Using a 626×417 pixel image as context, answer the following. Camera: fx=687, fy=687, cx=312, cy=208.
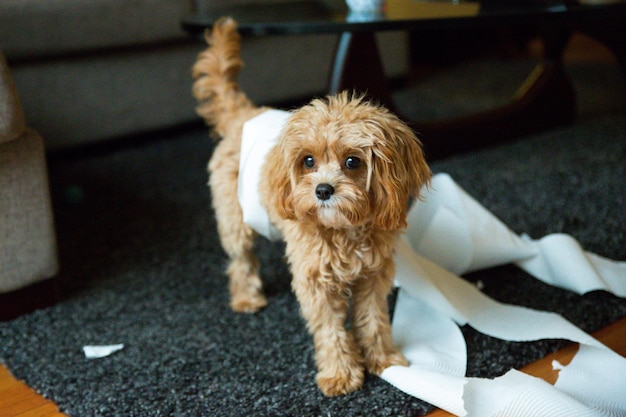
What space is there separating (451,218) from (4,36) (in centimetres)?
168

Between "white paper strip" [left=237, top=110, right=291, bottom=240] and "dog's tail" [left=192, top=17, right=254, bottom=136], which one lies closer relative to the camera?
"white paper strip" [left=237, top=110, right=291, bottom=240]

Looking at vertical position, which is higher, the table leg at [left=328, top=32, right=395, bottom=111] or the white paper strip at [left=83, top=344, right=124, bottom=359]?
the table leg at [left=328, top=32, right=395, bottom=111]

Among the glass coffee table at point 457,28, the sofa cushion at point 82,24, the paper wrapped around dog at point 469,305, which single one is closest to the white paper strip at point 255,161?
the paper wrapped around dog at point 469,305

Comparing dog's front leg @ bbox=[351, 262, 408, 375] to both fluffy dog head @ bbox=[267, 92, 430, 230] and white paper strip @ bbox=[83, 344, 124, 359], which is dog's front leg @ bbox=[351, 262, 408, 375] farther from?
white paper strip @ bbox=[83, 344, 124, 359]

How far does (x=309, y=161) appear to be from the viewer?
1.20m

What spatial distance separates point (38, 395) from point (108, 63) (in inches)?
65.3

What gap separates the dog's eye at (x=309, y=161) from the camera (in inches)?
47.3

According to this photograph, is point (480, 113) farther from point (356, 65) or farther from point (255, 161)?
point (255, 161)

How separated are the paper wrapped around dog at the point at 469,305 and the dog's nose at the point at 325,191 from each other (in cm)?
24

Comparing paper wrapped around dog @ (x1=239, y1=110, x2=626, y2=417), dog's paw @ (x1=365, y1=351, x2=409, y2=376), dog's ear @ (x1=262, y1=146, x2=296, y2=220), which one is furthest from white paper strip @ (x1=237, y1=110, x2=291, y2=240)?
dog's paw @ (x1=365, y1=351, x2=409, y2=376)

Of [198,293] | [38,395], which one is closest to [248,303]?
[198,293]

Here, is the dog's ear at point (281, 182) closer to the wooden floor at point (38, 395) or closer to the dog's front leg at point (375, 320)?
the dog's front leg at point (375, 320)

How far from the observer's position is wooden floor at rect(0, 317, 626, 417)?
1.30 meters

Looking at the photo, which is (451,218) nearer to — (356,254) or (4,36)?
(356,254)
